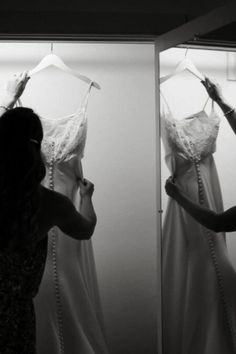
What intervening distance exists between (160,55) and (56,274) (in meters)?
0.91

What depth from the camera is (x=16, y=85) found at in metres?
1.81

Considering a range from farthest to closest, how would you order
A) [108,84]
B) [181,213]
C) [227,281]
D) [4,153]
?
1. [108,84]
2. [181,213]
3. [227,281]
4. [4,153]

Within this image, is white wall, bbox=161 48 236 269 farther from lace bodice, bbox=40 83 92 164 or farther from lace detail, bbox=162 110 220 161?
lace bodice, bbox=40 83 92 164

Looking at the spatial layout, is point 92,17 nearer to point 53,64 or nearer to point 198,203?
point 53,64

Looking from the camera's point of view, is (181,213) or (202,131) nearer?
(202,131)

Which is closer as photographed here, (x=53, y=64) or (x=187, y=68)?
(x=187, y=68)

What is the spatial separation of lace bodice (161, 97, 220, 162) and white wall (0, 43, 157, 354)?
1.27 feet

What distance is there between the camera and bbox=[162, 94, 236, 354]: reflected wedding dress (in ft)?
4.99

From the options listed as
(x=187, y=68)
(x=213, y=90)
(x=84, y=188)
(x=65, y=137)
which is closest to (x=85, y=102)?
(x=65, y=137)

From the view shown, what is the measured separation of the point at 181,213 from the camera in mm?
1698

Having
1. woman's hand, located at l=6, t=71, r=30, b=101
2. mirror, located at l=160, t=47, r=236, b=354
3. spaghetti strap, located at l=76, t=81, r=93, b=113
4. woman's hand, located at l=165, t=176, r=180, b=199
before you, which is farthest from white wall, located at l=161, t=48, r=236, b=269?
woman's hand, located at l=6, t=71, r=30, b=101

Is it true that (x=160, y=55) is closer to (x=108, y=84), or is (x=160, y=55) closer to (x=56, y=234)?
(x=108, y=84)

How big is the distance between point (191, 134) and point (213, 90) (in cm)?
18

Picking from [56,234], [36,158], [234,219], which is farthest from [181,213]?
[36,158]
